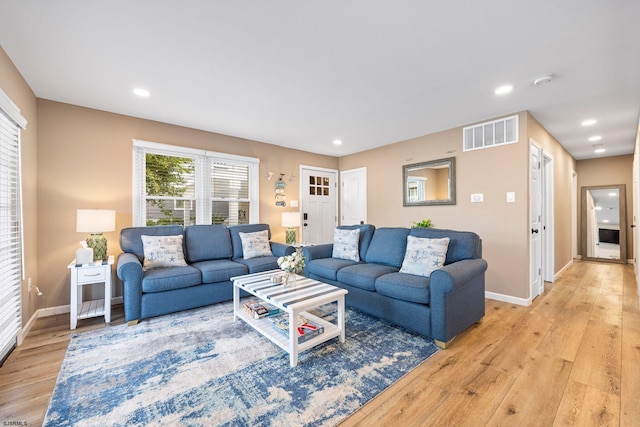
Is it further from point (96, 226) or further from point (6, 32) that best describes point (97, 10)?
point (96, 226)

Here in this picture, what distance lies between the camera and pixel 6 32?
6.44 ft

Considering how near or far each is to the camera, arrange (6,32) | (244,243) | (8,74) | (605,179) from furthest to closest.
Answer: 1. (605,179)
2. (244,243)
3. (8,74)
4. (6,32)

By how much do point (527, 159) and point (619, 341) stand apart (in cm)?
207

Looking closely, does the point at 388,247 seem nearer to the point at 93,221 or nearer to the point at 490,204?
the point at 490,204

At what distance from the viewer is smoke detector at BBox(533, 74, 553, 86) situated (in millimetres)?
2544

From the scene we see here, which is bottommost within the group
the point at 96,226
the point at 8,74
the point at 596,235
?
the point at 596,235

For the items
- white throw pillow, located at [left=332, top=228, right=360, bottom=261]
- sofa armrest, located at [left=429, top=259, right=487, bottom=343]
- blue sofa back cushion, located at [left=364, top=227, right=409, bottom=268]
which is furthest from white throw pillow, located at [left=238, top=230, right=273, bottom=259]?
sofa armrest, located at [left=429, top=259, right=487, bottom=343]

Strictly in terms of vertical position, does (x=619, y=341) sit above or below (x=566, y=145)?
below

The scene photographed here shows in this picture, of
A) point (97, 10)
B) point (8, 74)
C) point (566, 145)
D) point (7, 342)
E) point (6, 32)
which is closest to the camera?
point (97, 10)

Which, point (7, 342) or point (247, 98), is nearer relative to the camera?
point (7, 342)

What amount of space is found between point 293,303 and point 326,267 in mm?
1358

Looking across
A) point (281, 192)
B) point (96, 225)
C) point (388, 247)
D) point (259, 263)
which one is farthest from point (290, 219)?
point (96, 225)

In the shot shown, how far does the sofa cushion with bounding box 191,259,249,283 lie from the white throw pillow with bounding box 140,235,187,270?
248mm

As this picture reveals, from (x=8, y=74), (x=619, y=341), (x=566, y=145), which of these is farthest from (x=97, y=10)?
(x=566, y=145)
